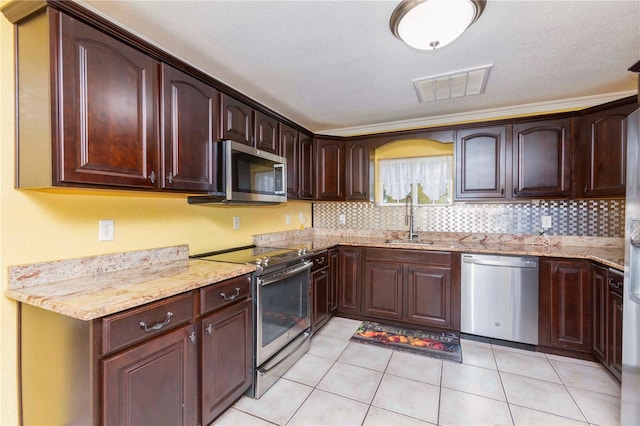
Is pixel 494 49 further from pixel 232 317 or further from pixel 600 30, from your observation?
pixel 232 317

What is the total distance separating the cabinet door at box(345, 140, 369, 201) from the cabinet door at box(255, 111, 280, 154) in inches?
43.0

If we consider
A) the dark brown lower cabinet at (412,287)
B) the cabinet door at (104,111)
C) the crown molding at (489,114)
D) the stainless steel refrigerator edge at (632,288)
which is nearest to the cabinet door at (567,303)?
the dark brown lower cabinet at (412,287)

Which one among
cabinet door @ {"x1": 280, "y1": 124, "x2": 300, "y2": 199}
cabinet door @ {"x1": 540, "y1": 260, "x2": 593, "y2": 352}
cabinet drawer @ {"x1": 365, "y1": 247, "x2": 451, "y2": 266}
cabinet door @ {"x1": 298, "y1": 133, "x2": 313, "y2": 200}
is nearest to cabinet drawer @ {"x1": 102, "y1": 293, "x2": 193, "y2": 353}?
cabinet door @ {"x1": 280, "y1": 124, "x2": 300, "y2": 199}

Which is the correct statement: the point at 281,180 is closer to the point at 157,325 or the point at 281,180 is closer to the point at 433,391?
the point at 157,325

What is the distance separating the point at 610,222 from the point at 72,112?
13.5ft

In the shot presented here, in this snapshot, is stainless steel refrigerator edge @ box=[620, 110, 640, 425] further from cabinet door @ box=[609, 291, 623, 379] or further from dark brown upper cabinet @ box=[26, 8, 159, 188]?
dark brown upper cabinet @ box=[26, 8, 159, 188]

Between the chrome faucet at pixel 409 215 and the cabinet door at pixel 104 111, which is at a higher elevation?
the cabinet door at pixel 104 111

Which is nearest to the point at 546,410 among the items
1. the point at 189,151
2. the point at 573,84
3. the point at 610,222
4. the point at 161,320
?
the point at 610,222

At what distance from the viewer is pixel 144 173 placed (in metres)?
1.61

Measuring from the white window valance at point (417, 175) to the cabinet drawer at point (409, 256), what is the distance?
0.84 metres

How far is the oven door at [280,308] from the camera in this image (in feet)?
6.43

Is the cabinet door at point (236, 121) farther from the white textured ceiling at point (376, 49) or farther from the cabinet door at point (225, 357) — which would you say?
the cabinet door at point (225, 357)

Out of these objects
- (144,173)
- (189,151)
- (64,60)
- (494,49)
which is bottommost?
(144,173)

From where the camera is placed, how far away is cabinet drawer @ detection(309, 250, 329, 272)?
9.06 feet
